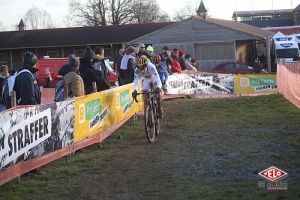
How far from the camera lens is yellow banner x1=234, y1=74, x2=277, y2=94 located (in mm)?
23164

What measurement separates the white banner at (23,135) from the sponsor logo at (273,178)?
126 inches

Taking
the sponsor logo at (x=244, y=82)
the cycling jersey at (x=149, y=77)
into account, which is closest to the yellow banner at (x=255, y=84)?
the sponsor logo at (x=244, y=82)

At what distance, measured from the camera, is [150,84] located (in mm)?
11664

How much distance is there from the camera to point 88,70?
11727 mm

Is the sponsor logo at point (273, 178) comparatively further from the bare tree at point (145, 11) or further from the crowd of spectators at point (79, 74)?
the bare tree at point (145, 11)

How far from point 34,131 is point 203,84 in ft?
49.9

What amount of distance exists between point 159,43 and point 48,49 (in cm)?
1372

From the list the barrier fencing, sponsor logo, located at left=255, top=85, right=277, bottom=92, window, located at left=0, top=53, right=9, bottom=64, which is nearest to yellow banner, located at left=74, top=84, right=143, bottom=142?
the barrier fencing

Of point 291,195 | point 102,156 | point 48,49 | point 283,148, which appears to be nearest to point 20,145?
point 102,156

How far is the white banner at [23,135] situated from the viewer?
7.43 metres

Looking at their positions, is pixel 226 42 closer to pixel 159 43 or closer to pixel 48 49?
pixel 159 43

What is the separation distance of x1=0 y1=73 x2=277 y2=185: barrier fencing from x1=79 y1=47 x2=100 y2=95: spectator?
44cm

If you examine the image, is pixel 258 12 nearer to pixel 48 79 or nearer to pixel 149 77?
pixel 48 79

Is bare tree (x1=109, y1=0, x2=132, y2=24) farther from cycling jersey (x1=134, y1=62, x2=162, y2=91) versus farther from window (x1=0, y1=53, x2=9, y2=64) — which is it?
cycling jersey (x1=134, y1=62, x2=162, y2=91)
